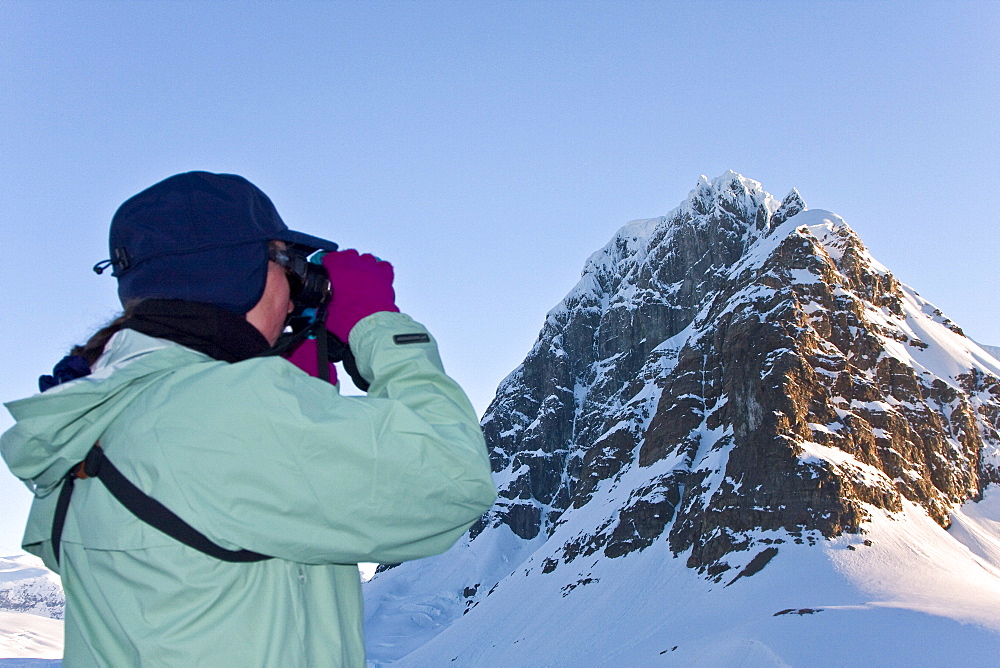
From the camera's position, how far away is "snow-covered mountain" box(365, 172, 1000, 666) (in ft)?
147

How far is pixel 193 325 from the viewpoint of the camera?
5.31 ft

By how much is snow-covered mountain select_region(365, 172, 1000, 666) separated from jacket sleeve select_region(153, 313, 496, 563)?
38.7 metres

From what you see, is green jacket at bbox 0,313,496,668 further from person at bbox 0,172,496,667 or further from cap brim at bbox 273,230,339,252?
cap brim at bbox 273,230,339,252

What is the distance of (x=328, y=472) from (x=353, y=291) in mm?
460

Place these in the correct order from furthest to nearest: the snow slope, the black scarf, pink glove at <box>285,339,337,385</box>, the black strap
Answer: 1. the snow slope
2. pink glove at <box>285,339,337,385</box>
3. the black scarf
4. the black strap

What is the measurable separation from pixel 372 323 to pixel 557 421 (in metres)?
114

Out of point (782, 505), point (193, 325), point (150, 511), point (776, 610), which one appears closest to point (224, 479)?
point (150, 511)

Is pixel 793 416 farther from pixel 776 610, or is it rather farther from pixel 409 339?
pixel 409 339

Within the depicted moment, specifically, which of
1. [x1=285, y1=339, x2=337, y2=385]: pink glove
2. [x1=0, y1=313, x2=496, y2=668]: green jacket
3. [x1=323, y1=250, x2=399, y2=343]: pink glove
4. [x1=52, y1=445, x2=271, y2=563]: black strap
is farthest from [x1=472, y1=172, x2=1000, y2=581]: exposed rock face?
[x1=52, y1=445, x2=271, y2=563]: black strap

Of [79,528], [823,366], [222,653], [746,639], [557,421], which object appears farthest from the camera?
[557,421]

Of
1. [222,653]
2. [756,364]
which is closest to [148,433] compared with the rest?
[222,653]

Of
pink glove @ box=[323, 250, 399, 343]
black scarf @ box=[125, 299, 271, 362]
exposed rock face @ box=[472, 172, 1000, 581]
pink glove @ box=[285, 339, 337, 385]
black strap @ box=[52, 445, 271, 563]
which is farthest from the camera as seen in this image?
exposed rock face @ box=[472, 172, 1000, 581]

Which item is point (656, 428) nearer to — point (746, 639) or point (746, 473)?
point (746, 473)

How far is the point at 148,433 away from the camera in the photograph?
4.61 ft
